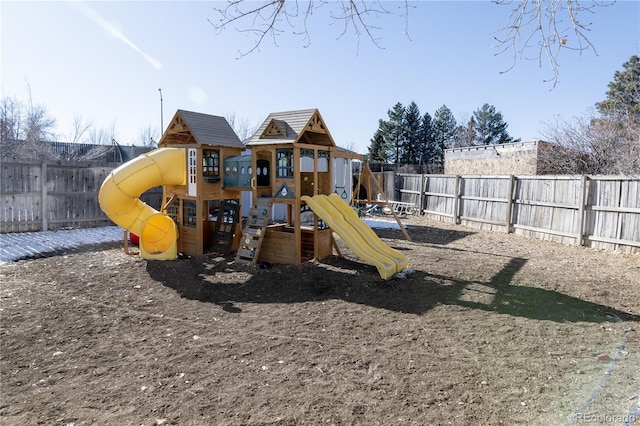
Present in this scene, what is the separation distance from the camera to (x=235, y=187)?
8.50 meters

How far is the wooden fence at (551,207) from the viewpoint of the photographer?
887cm

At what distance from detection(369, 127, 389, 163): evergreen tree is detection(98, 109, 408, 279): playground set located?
1288 inches

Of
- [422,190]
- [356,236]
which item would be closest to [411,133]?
[422,190]

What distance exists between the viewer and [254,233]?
7496mm

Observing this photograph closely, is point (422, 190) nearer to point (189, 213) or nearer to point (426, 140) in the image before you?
point (189, 213)

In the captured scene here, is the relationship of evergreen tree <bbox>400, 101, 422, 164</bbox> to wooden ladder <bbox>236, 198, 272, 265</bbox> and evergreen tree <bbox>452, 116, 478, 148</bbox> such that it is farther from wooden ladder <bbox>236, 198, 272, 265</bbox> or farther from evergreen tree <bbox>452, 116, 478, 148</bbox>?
wooden ladder <bbox>236, 198, 272, 265</bbox>

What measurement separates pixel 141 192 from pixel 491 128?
41.8m

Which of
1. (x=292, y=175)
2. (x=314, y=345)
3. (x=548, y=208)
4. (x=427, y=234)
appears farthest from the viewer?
(x=427, y=234)

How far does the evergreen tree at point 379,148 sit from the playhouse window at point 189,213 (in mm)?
33418

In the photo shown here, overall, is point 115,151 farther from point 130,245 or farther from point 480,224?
point 480,224

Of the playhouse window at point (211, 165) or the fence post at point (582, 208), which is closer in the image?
the playhouse window at point (211, 165)

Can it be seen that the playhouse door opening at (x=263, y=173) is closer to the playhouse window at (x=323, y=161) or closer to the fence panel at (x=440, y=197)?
the playhouse window at (x=323, y=161)

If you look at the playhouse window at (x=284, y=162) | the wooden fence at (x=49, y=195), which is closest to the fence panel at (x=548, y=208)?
the playhouse window at (x=284, y=162)

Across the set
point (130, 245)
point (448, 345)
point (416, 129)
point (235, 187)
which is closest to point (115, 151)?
point (130, 245)
